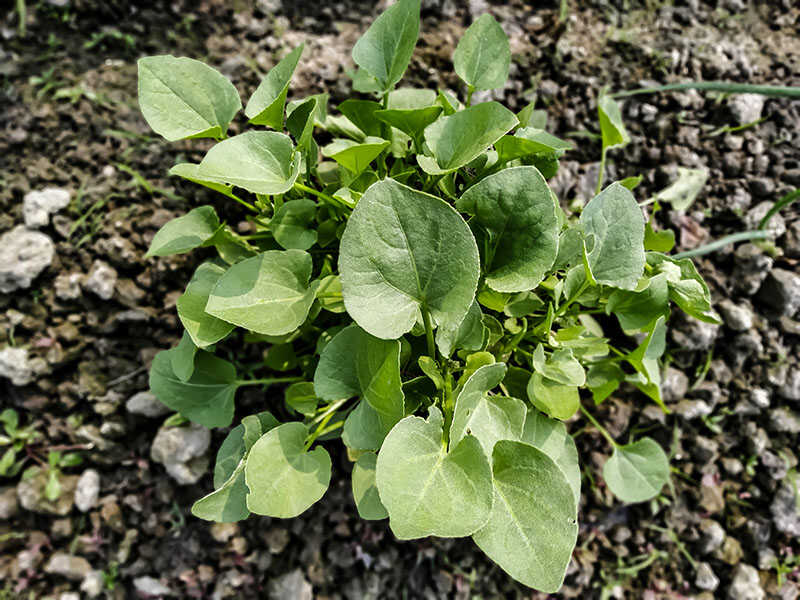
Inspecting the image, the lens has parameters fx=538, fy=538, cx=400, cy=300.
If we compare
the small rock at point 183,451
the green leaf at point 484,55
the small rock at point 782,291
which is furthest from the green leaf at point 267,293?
the small rock at point 782,291

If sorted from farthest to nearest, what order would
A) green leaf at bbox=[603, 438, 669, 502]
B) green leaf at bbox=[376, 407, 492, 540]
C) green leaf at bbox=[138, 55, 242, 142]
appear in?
green leaf at bbox=[603, 438, 669, 502]
green leaf at bbox=[138, 55, 242, 142]
green leaf at bbox=[376, 407, 492, 540]

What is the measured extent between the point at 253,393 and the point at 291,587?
0.52 meters

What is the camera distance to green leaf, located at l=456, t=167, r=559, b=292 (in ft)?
2.75

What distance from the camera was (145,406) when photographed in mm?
1428

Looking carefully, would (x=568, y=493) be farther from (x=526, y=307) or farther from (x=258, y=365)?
(x=258, y=365)

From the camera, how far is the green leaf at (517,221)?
0.84m

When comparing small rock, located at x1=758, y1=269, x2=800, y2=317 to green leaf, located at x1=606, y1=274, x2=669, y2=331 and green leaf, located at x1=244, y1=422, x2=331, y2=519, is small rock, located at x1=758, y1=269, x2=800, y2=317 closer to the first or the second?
green leaf, located at x1=606, y1=274, x2=669, y2=331

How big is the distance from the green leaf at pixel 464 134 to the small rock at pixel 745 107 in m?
1.13

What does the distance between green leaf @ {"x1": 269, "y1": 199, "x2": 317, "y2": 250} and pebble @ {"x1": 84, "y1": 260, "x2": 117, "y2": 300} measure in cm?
70

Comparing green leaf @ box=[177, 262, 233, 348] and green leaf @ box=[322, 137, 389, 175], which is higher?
green leaf @ box=[322, 137, 389, 175]

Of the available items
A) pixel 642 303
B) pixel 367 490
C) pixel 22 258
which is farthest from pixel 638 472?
pixel 22 258

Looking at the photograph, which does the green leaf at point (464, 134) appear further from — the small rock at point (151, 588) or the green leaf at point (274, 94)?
the small rock at point (151, 588)

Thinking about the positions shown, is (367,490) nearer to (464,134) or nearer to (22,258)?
(464,134)

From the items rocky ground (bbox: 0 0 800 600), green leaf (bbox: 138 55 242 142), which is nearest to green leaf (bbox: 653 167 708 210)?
rocky ground (bbox: 0 0 800 600)
